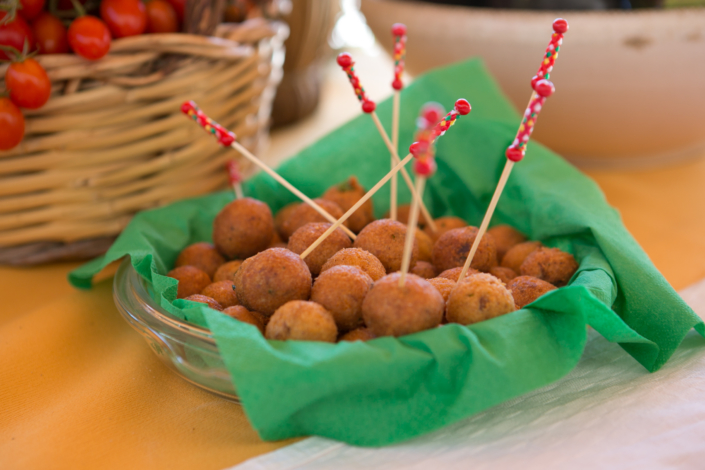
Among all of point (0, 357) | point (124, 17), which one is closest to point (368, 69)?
point (124, 17)

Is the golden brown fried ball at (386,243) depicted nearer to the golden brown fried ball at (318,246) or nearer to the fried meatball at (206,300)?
the golden brown fried ball at (318,246)

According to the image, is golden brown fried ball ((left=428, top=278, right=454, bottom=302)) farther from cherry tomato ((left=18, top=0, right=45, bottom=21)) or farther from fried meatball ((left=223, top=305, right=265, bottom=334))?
cherry tomato ((left=18, top=0, right=45, bottom=21))

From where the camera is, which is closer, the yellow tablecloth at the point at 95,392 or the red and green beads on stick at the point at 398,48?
the yellow tablecloth at the point at 95,392

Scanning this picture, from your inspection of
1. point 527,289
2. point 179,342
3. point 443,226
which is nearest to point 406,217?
point 443,226

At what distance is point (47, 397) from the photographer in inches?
27.3

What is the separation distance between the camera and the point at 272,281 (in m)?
0.65

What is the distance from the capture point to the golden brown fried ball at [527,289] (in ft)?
2.25

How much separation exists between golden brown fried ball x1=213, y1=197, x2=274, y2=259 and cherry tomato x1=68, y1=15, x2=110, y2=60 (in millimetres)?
272

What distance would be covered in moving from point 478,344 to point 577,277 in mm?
218

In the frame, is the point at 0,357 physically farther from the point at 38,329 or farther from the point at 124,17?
the point at 124,17

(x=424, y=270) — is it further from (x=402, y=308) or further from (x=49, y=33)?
(x=49, y=33)

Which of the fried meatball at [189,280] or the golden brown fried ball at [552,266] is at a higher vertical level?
the golden brown fried ball at [552,266]

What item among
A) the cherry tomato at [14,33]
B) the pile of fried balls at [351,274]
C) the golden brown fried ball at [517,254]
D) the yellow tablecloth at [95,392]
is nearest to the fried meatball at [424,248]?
the pile of fried balls at [351,274]

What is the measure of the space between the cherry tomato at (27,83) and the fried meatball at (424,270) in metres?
0.53
